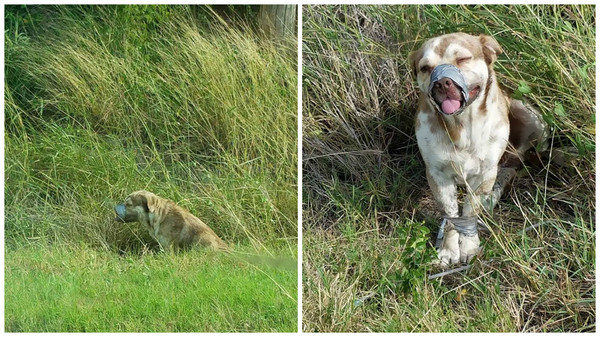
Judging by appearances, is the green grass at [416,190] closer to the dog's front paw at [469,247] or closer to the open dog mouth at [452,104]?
the dog's front paw at [469,247]

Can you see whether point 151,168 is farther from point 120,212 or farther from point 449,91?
point 449,91

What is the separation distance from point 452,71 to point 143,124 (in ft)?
4.53

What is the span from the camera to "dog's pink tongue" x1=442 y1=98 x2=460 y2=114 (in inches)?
125

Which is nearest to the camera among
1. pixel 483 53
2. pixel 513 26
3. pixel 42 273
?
pixel 483 53

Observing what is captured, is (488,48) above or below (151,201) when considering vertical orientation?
above

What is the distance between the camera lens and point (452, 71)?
3113mm

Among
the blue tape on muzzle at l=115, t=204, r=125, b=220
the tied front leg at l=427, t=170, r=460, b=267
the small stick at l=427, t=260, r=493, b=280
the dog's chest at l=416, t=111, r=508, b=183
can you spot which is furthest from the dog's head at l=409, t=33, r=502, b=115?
the blue tape on muzzle at l=115, t=204, r=125, b=220

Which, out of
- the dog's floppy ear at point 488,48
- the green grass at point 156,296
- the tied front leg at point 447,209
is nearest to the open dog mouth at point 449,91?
the dog's floppy ear at point 488,48

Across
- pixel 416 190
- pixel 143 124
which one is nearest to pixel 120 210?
pixel 143 124

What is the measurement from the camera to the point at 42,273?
351cm

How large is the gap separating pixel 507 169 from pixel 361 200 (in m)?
0.64

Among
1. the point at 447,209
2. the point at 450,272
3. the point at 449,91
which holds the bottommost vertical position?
the point at 450,272

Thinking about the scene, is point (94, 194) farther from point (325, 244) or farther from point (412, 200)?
point (412, 200)

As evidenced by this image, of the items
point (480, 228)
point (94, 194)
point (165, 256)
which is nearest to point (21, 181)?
point (94, 194)
